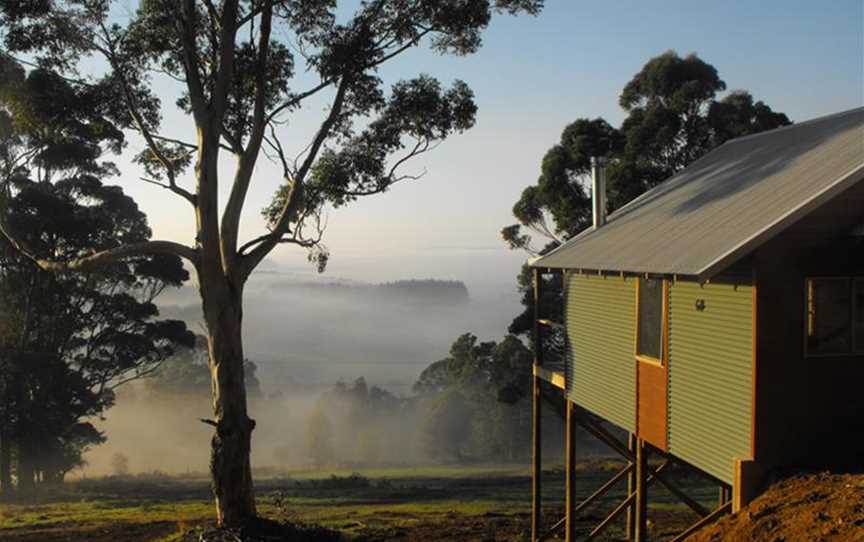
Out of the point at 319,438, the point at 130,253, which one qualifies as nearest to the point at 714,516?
the point at 130,253

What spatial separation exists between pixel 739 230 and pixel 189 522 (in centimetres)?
1452

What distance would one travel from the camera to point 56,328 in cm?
3194

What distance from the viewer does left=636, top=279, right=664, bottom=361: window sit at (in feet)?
34.2

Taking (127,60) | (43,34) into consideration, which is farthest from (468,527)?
(43,34)

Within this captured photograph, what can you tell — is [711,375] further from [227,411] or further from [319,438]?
[319,438]

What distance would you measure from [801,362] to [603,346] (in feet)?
14.7

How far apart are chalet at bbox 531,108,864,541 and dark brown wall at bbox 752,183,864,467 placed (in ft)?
0.04

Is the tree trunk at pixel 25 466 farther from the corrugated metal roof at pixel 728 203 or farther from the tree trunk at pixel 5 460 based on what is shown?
the corrugated metal roof at pixel 728 203

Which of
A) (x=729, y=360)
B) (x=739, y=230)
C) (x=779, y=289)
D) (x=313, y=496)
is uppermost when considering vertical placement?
(x=739, y=230)

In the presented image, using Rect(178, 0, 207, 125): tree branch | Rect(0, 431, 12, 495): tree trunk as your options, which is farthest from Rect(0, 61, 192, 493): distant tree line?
Rect(178, 0, 207, 125): tree branch

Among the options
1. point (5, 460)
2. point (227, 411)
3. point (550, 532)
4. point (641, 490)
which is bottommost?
point (5, 460)

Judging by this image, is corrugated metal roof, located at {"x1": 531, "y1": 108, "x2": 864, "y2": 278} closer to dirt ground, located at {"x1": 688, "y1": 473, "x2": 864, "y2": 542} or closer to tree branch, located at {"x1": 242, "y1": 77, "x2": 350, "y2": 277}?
dirt ground, located at {"x1": 688, "y1": 473, "x2": 864, "y2": 542}

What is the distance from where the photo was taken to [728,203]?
1017cm

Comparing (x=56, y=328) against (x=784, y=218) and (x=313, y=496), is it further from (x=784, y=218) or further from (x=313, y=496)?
(x=784, y=218)
